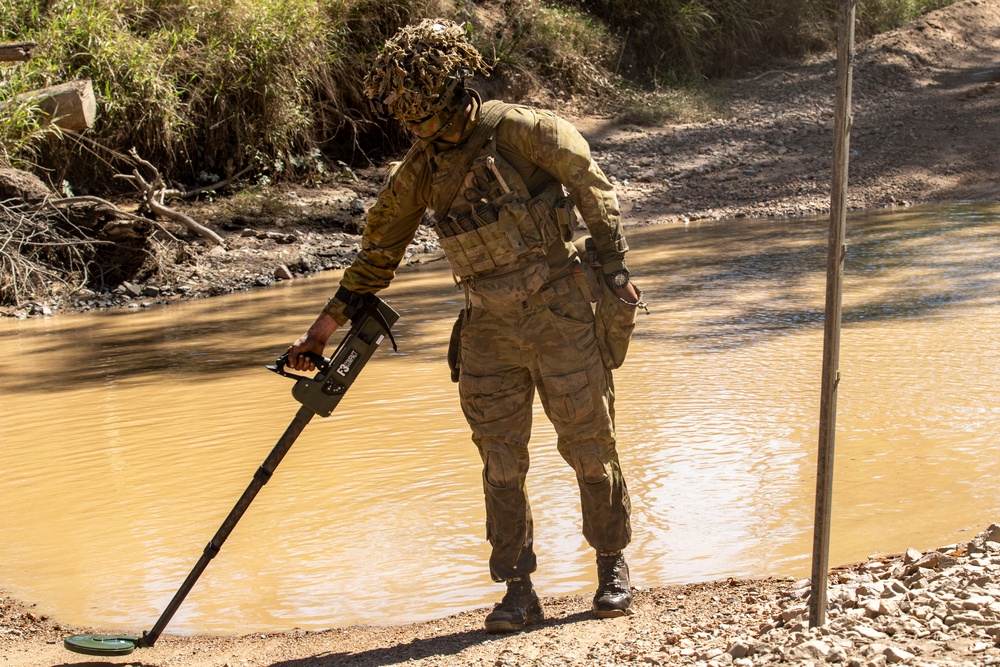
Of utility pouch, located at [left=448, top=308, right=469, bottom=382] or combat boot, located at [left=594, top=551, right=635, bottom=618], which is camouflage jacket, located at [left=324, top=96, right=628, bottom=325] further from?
combat boot, located at [left=594, top=551, right=635, bottom=618]

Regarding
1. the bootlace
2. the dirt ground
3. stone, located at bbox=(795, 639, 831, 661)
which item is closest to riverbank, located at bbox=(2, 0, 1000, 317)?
the dirt ground

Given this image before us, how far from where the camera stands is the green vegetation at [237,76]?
1173 centimetres

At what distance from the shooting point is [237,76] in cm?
1268

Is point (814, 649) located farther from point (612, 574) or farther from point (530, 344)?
point (530, 344)

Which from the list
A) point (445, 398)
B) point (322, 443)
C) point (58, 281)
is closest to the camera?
point (322, 443)

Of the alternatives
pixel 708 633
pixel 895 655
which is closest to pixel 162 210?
pixel 708 633

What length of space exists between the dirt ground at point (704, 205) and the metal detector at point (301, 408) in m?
0.13

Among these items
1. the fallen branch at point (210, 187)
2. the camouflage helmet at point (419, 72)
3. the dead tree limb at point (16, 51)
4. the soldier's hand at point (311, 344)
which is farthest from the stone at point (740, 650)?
the fallen branch at point (210, 187)

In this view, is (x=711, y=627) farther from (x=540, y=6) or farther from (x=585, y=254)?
(x=540, y=6)

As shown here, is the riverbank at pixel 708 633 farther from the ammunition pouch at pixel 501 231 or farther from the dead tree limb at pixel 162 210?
the dead tree limb at pixel 162 210

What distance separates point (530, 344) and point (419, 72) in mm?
806

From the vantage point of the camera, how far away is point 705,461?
4.40 metres

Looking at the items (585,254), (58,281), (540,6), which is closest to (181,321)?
(58,281)

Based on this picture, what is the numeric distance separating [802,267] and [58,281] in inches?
261
